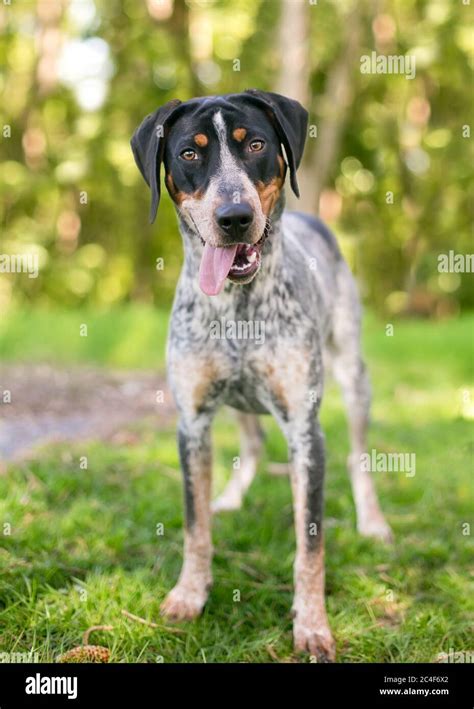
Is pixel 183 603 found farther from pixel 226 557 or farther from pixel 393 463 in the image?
pixel 393 463

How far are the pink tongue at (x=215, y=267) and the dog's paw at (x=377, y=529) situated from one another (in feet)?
6.25

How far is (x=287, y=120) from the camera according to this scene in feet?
11.4

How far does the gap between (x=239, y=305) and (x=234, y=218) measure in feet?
1.84

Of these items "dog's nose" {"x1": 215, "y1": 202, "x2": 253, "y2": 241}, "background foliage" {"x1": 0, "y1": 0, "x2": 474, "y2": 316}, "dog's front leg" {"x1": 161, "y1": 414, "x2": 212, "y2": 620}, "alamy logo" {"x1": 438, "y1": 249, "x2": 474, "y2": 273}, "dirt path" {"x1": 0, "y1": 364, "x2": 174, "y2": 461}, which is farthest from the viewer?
"background foliage" {"x1": 0, "y1": 0, "x2": 474, "y2": 316}

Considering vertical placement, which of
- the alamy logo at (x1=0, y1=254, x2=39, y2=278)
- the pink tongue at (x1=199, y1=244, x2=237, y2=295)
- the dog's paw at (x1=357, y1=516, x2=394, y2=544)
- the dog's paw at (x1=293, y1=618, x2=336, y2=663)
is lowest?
the dog's paw at (x1=293, y1=618, x2=336, y2=663)

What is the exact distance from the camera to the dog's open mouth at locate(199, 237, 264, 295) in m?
3.27

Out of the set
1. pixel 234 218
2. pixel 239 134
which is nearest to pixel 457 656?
pixel 234 218

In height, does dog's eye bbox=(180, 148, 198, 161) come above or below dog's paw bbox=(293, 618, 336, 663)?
above

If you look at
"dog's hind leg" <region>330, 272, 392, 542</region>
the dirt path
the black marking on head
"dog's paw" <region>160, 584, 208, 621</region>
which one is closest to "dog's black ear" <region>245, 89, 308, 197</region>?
the black marking on head

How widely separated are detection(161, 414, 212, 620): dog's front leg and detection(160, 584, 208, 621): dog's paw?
0.04 feet

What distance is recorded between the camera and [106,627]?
3270mm

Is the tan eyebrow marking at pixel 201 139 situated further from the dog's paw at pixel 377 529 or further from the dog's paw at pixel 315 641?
the dog's paw at pixel 377 529
